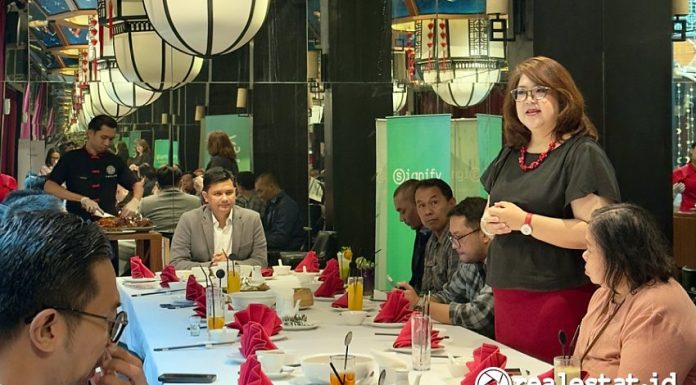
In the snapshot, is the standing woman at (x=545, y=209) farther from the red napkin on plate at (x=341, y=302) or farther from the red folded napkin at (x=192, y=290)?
the red folded napkin at (x=192, y=290)

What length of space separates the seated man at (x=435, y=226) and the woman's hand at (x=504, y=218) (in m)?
1.28

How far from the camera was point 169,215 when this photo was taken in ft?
26.9

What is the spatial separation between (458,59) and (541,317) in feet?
15.5

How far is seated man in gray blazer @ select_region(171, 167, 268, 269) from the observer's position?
21.5 feet

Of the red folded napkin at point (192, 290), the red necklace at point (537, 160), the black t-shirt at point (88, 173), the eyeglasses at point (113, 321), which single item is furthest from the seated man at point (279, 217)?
the eyeglasses at point (113, 321)

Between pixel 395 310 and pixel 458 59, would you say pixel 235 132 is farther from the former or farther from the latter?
pixel 395 310

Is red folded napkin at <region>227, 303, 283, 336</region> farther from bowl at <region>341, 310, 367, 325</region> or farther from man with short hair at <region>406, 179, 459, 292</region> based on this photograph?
man with short hair at <region>406, 179, 459, 292</region>

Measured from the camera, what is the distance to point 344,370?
268 cm

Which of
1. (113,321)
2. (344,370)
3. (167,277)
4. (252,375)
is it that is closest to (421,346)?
(344,370)

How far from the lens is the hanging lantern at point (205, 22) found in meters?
4.81

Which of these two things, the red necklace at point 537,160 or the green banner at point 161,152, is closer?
the red necklace at point 537,160

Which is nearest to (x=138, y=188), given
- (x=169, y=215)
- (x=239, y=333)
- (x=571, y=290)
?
(x=169, y=215)

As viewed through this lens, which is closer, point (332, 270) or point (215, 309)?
point (215, 309)

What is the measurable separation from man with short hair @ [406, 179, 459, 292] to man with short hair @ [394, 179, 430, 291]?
0.89 ft
